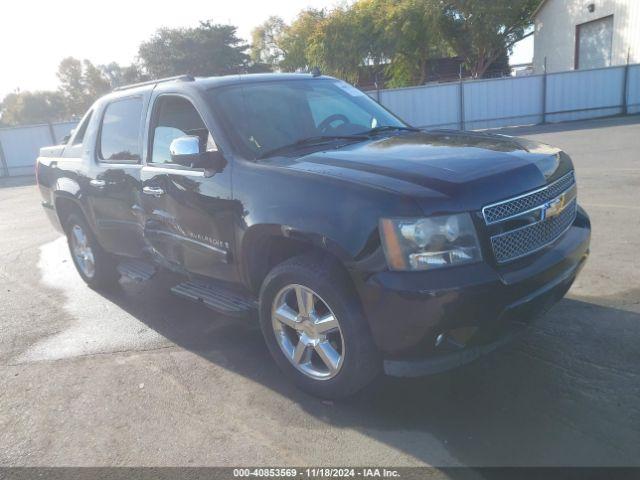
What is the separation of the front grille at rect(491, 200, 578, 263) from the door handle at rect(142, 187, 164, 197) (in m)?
2.53

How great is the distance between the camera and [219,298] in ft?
12.9

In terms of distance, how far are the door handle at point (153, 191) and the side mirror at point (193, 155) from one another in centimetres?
57

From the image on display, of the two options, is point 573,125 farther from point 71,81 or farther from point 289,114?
point 71,81

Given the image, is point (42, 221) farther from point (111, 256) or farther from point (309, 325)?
point (309, 325)

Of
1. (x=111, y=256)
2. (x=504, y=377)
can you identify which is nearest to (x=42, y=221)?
(x=111, y=256)

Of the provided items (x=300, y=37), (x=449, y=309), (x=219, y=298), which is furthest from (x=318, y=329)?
(x=300, y=37)

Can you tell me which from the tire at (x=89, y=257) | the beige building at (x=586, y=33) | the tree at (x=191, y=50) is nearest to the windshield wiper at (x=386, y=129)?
the tire at (x=89, y=257)

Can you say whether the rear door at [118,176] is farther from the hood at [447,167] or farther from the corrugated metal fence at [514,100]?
the corrugated metal fence at [514,100]

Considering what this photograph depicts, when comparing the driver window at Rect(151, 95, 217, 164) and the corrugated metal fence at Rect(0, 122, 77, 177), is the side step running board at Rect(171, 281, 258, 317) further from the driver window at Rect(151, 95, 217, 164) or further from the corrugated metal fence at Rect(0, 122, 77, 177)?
the corrugated metal fence at Rect(0, 122, 77, 177)

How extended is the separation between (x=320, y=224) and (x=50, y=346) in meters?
2.94

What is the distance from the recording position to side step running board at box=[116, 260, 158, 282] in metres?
4.90

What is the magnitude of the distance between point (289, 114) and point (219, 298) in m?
1.45

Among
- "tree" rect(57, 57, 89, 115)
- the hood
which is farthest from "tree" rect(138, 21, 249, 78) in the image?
"tree" rect(57, 57, 89, 115)

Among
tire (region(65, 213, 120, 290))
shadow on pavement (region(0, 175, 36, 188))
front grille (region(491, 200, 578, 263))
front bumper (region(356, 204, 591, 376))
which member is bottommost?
shadow on pavement (region(0, 175, 36, 188))
